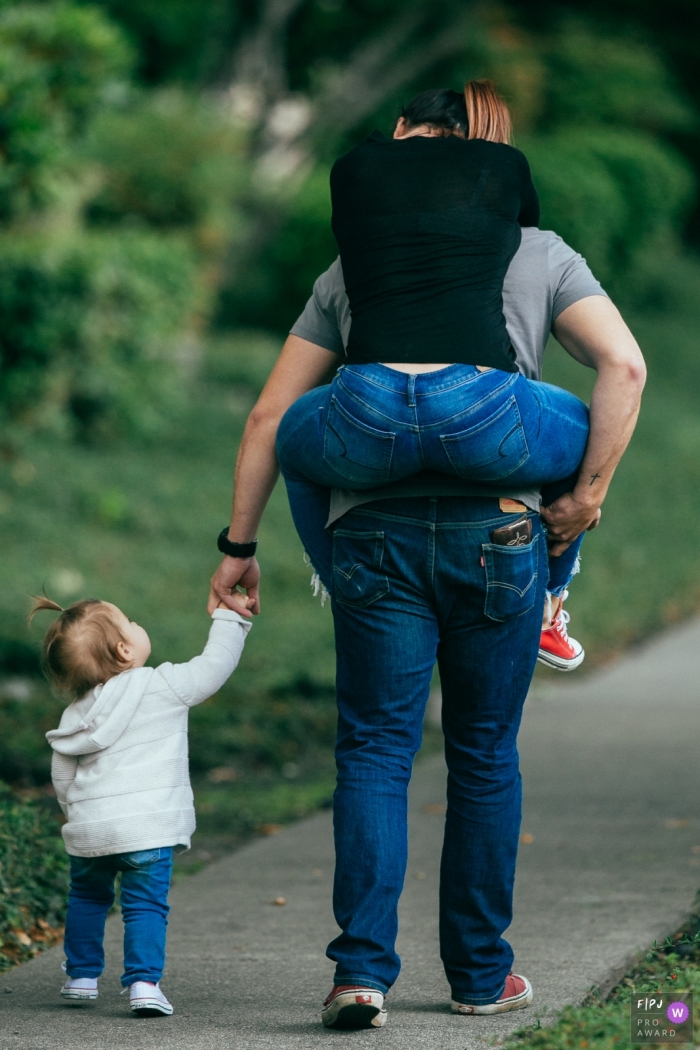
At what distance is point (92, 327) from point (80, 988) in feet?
27.1

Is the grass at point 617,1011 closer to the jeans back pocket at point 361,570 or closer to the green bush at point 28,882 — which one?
the jeans back pocket at point 361,570

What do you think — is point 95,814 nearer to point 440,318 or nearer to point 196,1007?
point 196,1007

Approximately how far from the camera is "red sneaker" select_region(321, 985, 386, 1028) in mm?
2852

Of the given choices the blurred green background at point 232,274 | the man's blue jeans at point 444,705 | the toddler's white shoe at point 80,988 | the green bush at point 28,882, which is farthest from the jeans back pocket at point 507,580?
the blurred green background at point 232,274

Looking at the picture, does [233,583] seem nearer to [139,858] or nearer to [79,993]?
[139,858]

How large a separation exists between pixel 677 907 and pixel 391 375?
6.32ft

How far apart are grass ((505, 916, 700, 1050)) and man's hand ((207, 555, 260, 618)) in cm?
112

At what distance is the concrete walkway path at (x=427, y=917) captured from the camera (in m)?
3.03

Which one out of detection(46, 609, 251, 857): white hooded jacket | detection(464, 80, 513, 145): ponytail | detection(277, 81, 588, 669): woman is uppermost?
detection(464, 80, 513, 145): ponytail

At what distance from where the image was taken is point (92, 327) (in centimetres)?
1093

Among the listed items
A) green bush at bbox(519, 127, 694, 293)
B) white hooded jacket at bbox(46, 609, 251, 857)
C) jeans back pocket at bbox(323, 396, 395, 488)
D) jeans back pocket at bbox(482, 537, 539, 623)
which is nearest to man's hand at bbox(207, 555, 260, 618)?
white hooded jacket at bbox(46, 609, 251, 857)

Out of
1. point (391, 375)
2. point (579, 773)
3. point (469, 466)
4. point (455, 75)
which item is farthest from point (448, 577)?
point (455, 75)

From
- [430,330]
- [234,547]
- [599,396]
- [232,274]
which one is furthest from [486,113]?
[232,274]

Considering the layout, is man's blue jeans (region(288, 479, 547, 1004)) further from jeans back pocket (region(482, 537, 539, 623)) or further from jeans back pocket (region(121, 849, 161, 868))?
jeans back pocket (region(121, 849, 161, 868))
